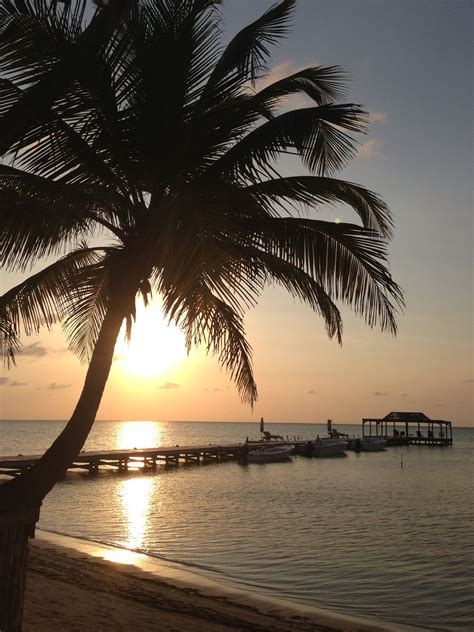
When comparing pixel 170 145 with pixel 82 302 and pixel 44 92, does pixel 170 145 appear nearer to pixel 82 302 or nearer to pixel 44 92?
pixel 44 92

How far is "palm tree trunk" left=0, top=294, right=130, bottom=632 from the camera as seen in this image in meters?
5.30

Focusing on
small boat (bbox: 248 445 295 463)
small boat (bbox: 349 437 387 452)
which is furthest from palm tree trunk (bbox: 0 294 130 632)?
small boat (bbox: 349 437 387 452)

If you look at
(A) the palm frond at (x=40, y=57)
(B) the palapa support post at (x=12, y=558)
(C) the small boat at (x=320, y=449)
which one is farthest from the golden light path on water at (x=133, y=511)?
(C) the small boat at (x=320, y=449)

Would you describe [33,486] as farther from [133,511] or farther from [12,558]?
[133,511]

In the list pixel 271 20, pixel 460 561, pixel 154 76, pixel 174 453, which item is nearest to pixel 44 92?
pixel 154 76

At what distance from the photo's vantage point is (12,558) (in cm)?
531

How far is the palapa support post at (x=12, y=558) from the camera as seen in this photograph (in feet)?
17.3

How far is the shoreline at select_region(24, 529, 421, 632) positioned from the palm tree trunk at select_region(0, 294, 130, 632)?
320 cm

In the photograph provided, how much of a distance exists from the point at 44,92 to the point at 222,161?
2.01 meters

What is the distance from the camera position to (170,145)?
5562 mm

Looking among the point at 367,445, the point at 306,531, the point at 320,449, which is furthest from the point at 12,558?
the point at 367,445

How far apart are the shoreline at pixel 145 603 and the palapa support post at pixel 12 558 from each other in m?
3.10

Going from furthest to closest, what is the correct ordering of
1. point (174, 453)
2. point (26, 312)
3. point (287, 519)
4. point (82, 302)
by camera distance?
1. point (174, 453)
2. point (287, 519)
3. point (82, 302)
4. point (26, 312)

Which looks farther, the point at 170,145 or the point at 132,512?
the point at 132,512
